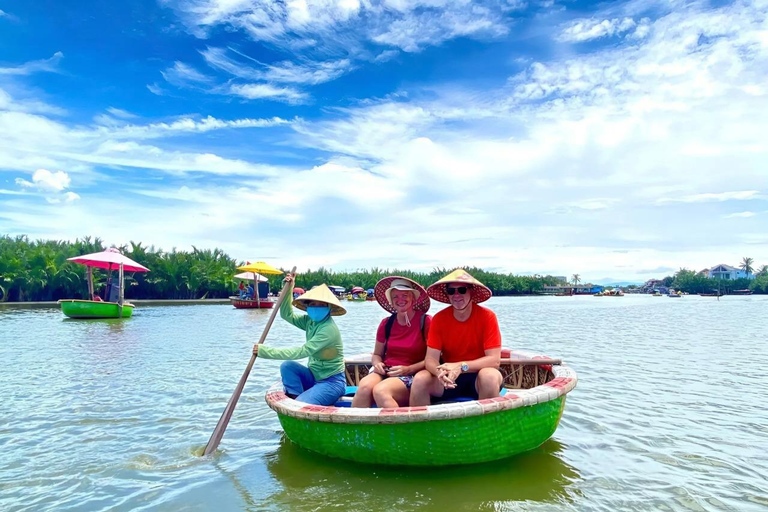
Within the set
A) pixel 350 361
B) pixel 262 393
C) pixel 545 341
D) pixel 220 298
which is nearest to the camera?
pixel 350 361

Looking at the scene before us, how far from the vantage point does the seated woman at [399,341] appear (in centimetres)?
462

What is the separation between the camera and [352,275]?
66625 mm

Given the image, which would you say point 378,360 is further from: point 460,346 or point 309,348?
point 460,346

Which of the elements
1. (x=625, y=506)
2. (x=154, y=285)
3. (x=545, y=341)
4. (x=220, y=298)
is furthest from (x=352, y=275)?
(x=625, y=506)

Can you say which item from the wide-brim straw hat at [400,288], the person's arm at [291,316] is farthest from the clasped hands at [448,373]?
the person's arm at [291,316]

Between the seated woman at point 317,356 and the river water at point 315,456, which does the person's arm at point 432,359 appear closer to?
the river water at point 315,456

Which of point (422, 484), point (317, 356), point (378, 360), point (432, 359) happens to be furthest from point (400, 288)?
point (422, 484)

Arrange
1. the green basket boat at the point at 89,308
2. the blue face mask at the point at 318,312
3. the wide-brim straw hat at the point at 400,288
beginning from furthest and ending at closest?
the green basket boat at the point at 89,308 → the blue face mask at the point at 318,312 → the wide-brim straw hat at the point at 400,288

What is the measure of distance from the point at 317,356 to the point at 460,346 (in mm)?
1390

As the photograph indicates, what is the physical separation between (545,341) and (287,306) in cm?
1144

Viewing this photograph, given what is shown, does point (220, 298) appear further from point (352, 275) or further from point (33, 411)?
point (33, 411)

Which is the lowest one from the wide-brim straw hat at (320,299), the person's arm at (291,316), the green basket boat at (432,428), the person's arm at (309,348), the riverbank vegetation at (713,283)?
the green basket boat at (432,428)

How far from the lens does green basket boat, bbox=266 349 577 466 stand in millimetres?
3953

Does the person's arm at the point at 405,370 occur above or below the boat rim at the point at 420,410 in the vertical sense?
above
